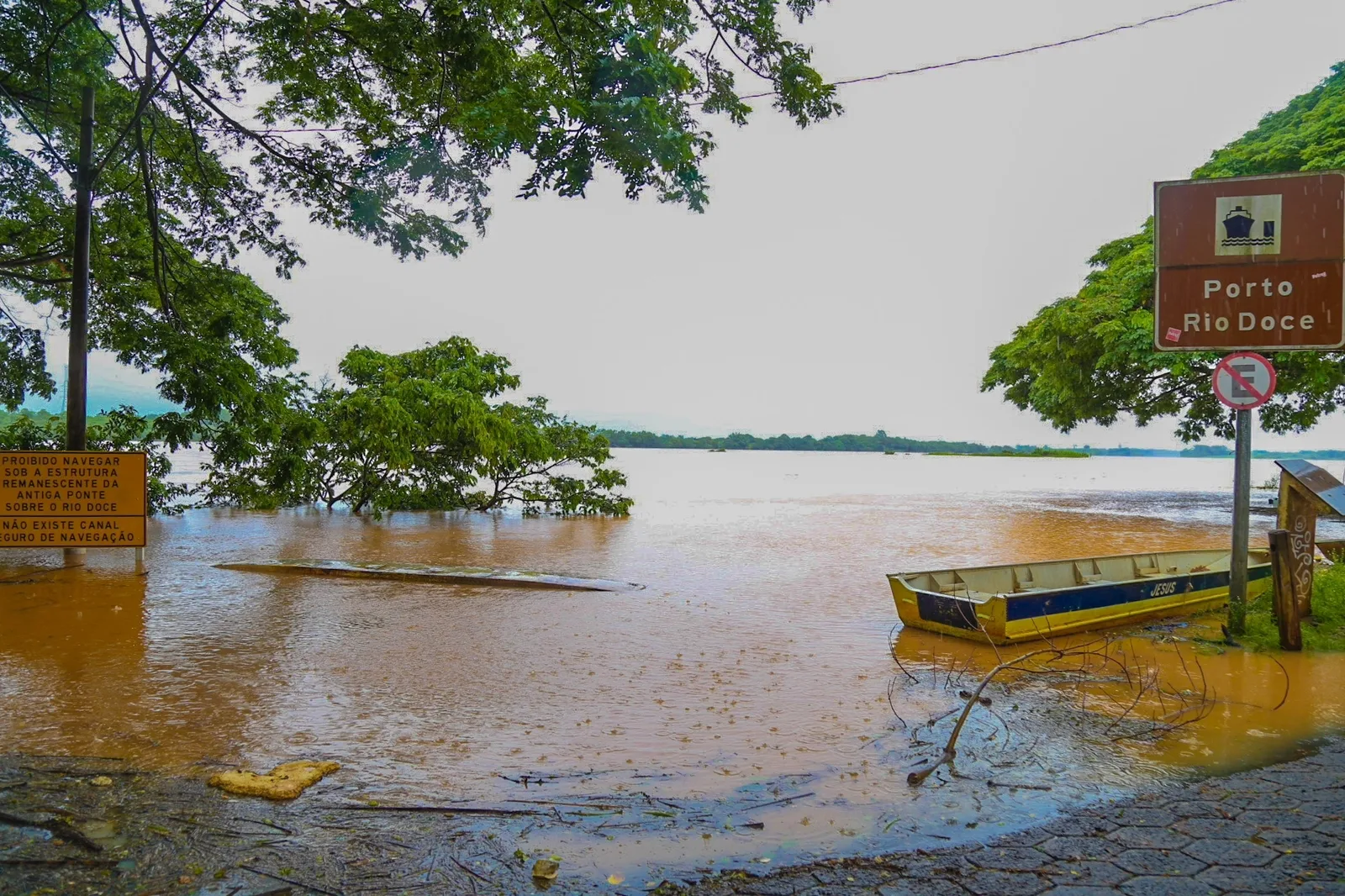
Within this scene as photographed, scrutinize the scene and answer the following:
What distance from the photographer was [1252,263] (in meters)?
8.00

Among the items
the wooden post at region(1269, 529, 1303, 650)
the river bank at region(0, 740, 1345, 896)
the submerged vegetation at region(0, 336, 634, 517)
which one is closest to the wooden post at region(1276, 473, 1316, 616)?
the wooden post at region(1269, 529, 1303, 650)

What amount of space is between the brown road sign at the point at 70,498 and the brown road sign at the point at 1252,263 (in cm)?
1203

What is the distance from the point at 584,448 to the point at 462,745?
56.2ft

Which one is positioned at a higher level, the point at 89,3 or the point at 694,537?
the point at 89,3

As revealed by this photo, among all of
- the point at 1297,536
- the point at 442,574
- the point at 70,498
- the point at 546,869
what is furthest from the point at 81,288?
the point at 1297,536

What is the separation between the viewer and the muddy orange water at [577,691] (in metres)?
4.37

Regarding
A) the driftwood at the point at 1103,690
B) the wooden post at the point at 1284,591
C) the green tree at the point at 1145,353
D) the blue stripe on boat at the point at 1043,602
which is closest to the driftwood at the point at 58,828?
the driftwood at the point at 1103,690

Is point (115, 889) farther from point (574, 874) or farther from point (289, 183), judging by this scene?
point (289, 183)

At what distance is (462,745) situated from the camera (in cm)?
490

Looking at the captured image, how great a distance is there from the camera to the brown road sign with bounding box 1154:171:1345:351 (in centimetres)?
782

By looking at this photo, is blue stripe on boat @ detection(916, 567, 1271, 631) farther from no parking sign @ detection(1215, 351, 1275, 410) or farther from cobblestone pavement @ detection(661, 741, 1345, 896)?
cobblestone pavement @ detection(661, 741, 1345, 896)

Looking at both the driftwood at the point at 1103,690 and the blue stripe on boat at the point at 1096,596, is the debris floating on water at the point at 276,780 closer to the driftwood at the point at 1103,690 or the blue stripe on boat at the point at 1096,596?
the driftwood at the point at 1103,690

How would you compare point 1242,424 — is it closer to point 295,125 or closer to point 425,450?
point 295,125

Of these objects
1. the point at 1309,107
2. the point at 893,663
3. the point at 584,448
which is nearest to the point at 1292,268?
the point at 893,663
